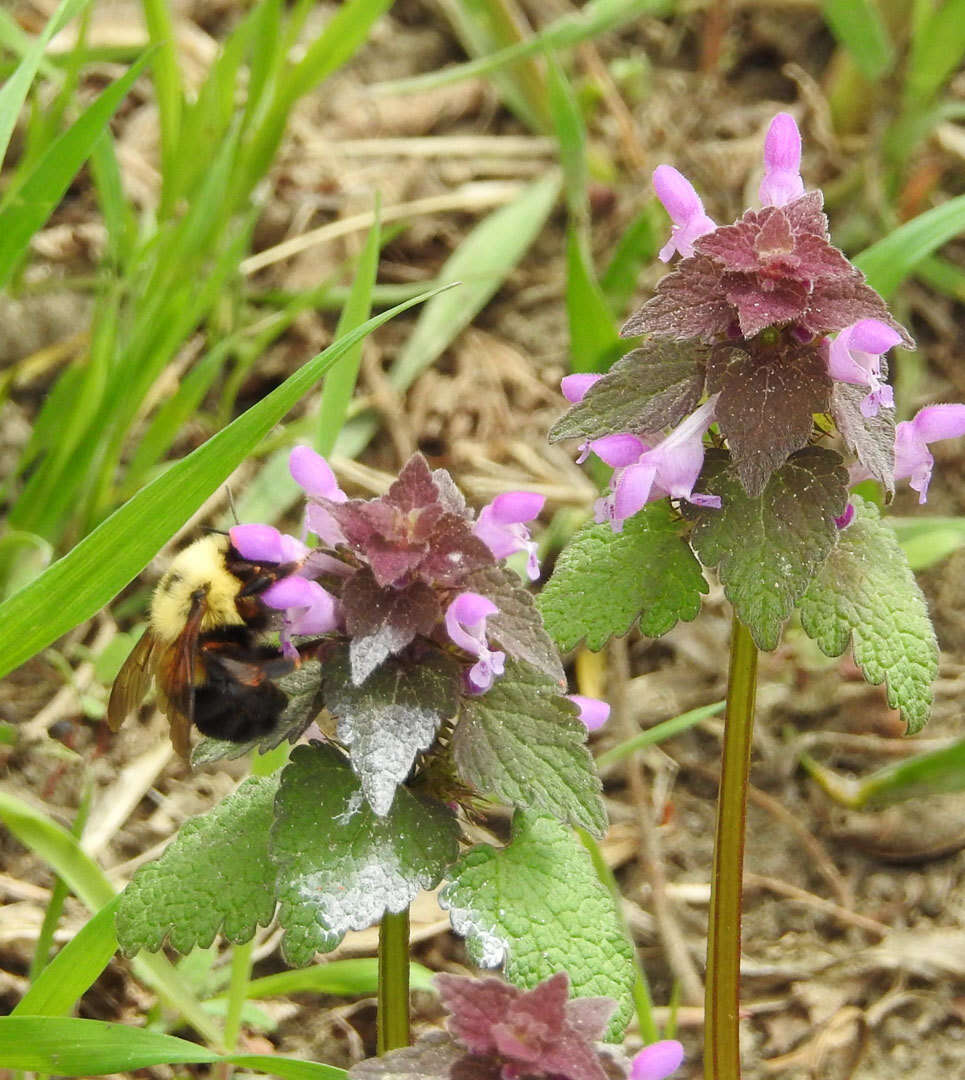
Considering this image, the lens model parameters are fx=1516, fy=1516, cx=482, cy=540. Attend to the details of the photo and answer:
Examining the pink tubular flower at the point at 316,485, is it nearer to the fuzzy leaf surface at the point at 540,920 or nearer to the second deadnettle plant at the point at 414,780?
the second deadnettle plant at the point at 414,780

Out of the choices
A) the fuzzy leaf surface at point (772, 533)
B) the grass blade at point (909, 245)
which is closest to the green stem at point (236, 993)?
the fuzzy leaf surface at point (772, 533)

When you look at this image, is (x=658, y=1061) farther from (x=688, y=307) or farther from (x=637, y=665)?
(x=637, y=665)

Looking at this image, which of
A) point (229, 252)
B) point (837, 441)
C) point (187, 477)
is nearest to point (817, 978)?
point (837, 441)

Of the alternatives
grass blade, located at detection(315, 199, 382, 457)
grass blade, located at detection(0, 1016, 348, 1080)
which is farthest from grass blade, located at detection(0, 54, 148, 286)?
grass blade, located at detection(0, 1016, 348, 1080)

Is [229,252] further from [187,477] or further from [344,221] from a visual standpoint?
[187,477]

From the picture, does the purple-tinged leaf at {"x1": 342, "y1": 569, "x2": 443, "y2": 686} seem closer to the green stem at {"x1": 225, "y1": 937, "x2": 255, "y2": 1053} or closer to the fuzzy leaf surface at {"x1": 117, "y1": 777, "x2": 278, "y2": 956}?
the fuzzy leaf surface at {"x1": 117, "y1": 777, "x2": 278, "y2": 956}

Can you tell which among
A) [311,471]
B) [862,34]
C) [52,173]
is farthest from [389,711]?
[862,34]
